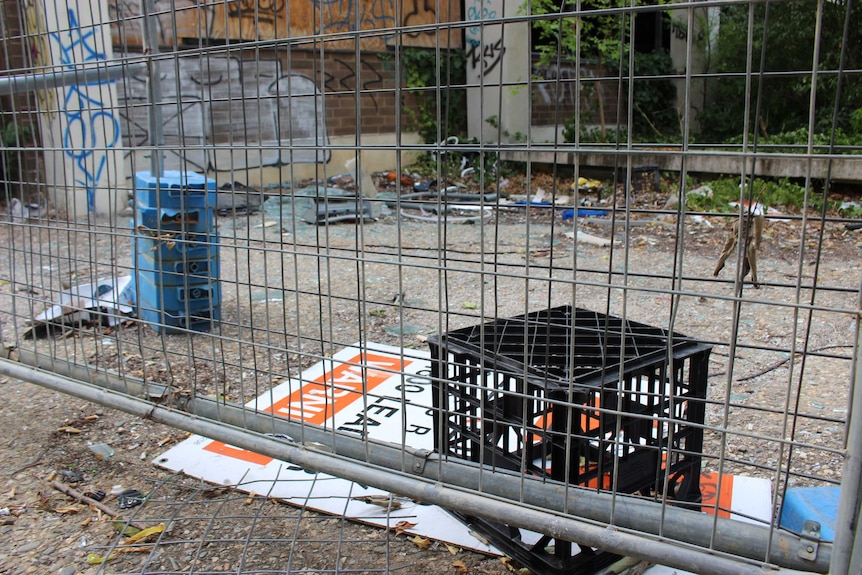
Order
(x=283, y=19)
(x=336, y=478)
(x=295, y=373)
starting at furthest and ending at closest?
1. (x=283, y=19)
2. (x=295, y=373)
3. (x=336, y=478)

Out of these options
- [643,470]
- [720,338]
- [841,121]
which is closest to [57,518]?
[643,470]

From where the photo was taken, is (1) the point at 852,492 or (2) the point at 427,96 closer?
(1) the point at 852,492

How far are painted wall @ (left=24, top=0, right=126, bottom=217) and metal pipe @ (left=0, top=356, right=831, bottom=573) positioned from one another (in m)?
0.79

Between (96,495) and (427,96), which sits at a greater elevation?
(427,96)

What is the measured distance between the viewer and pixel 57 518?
2285 millimetres

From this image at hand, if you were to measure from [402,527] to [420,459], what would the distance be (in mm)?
460

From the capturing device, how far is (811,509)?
167 centimetres

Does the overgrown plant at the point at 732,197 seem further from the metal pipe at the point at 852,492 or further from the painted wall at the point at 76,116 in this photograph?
the metal pipe at the point at 852,492

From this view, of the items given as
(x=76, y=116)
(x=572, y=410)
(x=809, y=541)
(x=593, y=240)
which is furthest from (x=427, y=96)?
(x=809, y=541)

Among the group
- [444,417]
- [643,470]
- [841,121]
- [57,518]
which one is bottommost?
[57,518]

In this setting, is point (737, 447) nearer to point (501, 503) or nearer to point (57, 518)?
point (501, 503)

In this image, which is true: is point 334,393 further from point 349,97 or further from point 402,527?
point 349,97

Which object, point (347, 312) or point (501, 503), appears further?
point (347, 312)

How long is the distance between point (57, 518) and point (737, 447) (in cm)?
237
